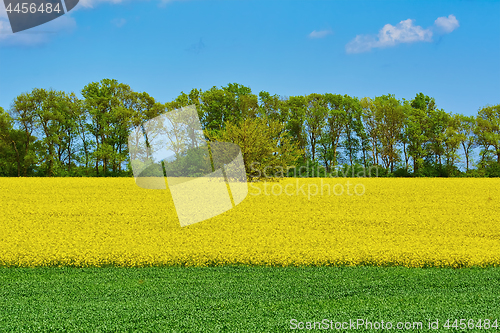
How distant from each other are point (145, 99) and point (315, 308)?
1524 inches

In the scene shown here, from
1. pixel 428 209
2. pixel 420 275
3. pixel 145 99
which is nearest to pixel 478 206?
pixel 428 209

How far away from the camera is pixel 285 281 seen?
7867 mm

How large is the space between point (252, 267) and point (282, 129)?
2708cm

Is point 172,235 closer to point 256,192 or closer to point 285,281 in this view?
point 285,281

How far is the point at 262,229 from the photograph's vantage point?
12594 mm

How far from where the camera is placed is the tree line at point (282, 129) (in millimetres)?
35375

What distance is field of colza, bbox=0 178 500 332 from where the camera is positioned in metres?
6.12
